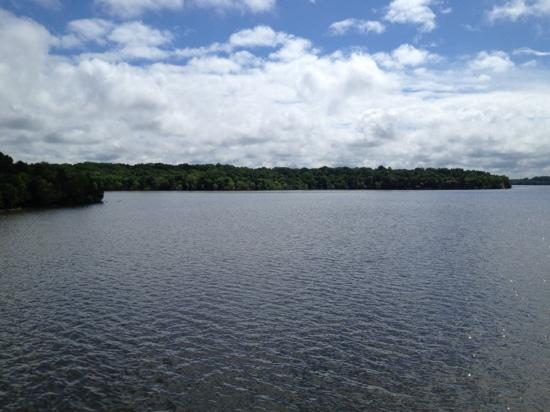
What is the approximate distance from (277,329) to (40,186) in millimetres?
112456

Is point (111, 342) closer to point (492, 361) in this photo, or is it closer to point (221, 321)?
point (221, 321)

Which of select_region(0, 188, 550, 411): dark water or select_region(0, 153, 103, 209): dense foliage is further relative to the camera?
select_region(0, 153, 103, 209): dense foliage

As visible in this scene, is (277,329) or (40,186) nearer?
(277,329)

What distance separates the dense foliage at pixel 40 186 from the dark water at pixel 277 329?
221 ft

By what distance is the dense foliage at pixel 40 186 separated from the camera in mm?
109812

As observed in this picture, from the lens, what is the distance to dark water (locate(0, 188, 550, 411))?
59.4 feet

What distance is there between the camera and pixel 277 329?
25172 mm

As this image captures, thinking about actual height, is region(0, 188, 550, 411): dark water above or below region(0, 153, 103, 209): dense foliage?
below

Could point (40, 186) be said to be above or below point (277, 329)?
above

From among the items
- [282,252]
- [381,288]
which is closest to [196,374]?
[381,288]

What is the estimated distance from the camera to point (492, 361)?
69.1 feet

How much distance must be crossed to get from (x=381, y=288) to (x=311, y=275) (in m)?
6.45

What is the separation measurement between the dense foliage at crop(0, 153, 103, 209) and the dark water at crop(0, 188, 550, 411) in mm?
67308

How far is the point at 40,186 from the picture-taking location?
120 metres
